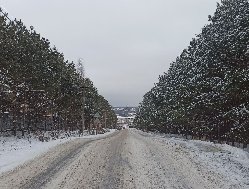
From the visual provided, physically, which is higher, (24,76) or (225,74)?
(24,76)

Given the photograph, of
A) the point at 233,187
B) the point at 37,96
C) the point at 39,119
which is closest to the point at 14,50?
the point at 37,96

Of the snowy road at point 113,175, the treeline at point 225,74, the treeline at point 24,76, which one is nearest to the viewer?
the snowy road at point 113,175

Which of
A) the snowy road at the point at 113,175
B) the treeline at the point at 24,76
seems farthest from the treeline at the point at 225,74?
the treeline at the point at 24,76

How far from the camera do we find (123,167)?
1337cm

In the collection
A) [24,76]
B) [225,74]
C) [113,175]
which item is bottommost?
[113,175]

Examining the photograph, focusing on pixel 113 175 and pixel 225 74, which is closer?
pixel 113 175

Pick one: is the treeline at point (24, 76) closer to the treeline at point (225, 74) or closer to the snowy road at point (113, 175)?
the treeline at point (225, 74)

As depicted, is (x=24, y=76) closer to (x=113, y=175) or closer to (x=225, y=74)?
(x=225, y=74)

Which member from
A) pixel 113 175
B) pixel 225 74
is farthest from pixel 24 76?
pixel 113 175

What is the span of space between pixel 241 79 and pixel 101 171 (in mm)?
10915

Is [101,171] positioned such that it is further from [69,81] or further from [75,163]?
[69,81]

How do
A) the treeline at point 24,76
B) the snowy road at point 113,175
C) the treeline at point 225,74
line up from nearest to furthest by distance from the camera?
the snowy road at point 113,175 < the treeline at point 225,74 < the treeline at point 24,76

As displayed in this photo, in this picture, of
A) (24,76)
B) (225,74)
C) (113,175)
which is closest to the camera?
(113,175)

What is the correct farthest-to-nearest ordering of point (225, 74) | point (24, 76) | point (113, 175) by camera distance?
point (24, 76) → point (225, 74) → point (113, 175)
